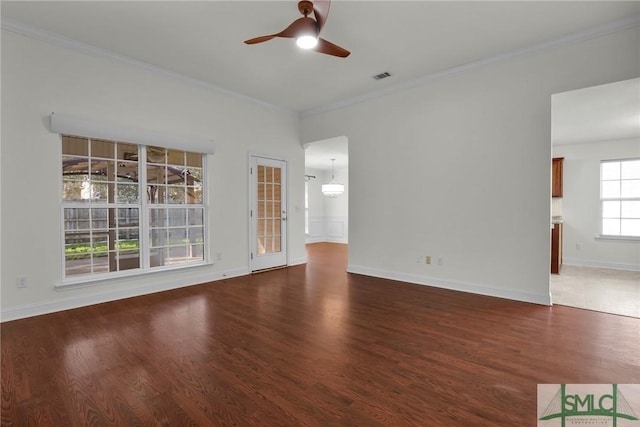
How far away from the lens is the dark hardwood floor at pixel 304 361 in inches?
70.1

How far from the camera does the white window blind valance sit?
3.47 m

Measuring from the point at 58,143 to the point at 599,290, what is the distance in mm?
6959

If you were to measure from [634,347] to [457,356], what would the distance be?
4.88 ft

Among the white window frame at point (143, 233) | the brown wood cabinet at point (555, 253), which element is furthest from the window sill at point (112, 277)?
the brown wood cabinet at point (555, 253)

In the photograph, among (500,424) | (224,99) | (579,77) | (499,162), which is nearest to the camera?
(500,424)

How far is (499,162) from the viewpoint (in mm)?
3947

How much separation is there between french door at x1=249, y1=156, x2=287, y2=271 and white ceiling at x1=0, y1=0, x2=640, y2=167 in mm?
1691

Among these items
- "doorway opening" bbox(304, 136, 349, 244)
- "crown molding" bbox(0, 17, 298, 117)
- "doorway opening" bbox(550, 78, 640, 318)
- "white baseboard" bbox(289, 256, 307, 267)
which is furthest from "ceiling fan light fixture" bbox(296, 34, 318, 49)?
"doorway opening" bbox(304, 136, 349, 244)

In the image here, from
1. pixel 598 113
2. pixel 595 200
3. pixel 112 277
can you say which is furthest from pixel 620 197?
pixel 112 277

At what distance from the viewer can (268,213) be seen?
5777 millimetres

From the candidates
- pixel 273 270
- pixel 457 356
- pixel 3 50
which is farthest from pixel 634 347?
pixel 3 50

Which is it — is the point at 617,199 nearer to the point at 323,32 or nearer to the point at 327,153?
the point at 327,153

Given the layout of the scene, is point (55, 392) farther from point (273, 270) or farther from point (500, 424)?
point (273, 270)

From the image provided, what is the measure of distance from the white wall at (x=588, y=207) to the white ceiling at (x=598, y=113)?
0.92 ft
